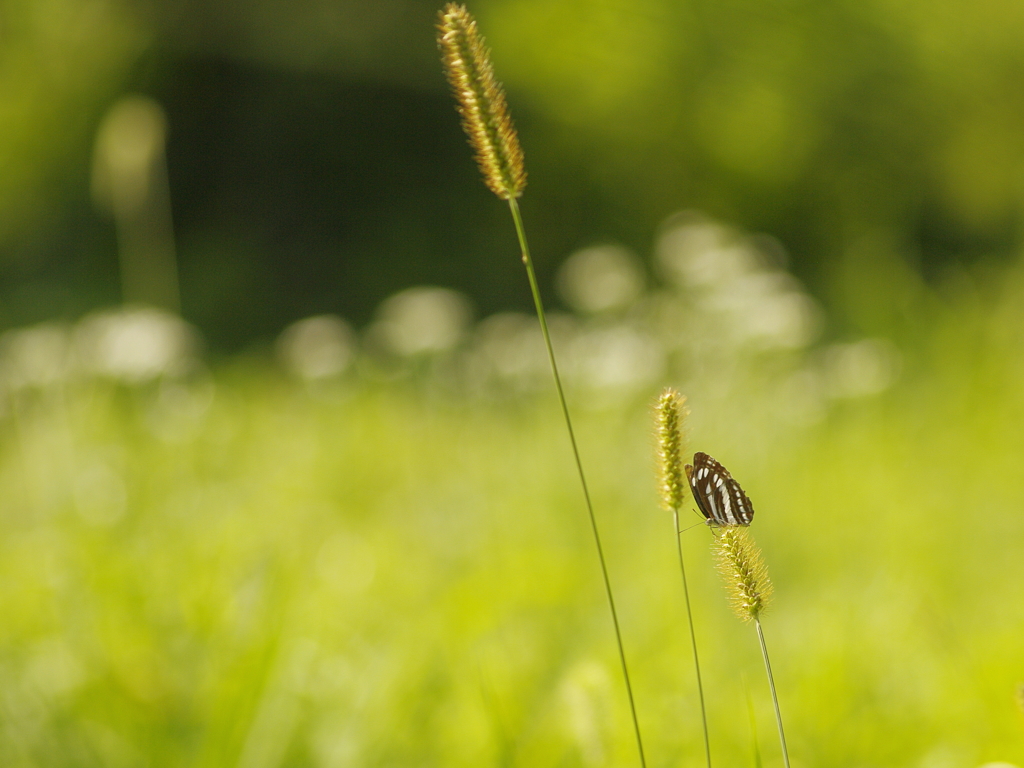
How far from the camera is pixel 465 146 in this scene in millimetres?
8312

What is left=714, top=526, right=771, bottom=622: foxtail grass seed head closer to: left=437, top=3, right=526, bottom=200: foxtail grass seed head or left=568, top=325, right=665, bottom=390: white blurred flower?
left=437, top=3, right=526, bottom=200: foxtail grass seed head

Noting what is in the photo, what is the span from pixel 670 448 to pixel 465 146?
796cm

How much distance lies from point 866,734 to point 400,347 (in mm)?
2550

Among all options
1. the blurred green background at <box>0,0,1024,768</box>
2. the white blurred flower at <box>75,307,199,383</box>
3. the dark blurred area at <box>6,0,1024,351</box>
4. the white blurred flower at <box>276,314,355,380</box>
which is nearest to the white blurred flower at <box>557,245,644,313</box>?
the blurred green background at <box>0,0,1024,768</box>

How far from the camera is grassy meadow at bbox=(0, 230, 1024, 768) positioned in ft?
4.13

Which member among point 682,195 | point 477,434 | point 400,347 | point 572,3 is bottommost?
point 477,434

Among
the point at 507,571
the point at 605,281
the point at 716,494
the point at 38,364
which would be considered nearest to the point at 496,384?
the point at 605,281

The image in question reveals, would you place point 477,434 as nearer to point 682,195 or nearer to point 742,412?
point 742,412

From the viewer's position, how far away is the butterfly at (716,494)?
68 centimetres

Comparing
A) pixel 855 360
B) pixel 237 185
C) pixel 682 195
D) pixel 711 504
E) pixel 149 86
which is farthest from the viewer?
pixel 237 185

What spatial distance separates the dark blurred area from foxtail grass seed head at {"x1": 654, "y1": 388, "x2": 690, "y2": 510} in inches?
197

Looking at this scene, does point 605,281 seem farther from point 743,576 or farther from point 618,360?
point 743,576

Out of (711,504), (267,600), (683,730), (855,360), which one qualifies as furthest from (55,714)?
(855,360)

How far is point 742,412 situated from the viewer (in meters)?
3.07
